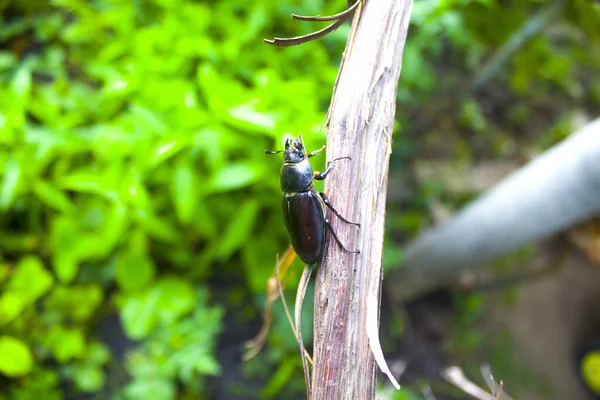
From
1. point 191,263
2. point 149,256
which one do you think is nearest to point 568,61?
point 191,263

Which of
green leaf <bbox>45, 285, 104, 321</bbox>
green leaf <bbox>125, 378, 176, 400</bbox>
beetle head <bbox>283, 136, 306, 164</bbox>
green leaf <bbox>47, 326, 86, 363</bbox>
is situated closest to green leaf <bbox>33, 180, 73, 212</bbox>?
green leaf <bbox>45, 285, 104, 321</bbox>

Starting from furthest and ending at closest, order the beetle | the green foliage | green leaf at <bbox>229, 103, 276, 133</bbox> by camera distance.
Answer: the green foliage
green leaf at <bbox>229, 103, 276, 133</bbox>
the beetle

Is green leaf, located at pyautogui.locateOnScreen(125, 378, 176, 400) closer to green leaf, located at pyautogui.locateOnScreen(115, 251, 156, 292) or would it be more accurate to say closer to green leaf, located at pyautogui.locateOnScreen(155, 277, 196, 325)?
green leaf, located at pyautogui.locateOnScreen(155, 277, 196, 325)

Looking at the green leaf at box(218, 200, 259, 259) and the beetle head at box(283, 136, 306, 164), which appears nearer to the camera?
the beetle head at box(283, 136, 306, 164)

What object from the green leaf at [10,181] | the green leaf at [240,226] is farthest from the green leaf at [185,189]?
the green leaf at [10,181]

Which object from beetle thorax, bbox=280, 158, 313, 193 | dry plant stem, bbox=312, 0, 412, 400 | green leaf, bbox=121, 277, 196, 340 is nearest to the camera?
dry plant stem, bbox=312, 0, 412, 400

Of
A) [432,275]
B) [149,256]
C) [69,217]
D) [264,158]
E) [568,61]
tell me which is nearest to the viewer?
[264,158]

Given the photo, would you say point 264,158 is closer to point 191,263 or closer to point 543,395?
point 191,263
